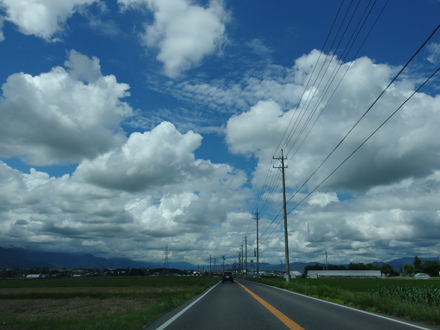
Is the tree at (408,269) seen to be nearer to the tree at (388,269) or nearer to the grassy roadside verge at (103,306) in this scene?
the tree at (388,269)

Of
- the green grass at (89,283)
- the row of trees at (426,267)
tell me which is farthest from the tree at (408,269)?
the green grass at (89,283)

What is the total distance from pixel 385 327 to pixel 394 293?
8.41 meters

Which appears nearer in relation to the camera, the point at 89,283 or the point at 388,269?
the point at 89,283

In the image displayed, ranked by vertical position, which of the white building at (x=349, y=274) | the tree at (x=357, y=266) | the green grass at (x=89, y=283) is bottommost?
the green grass at (x=89, y=283)

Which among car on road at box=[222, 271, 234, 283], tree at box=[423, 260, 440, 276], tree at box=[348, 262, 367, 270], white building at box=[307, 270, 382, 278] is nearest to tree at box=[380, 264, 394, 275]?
tree at box=[348, 262, 367, 270]

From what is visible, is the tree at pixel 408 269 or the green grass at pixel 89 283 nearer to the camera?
the green grass at pixel 89 283

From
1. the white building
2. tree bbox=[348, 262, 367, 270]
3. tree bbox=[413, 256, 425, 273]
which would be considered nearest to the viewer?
the white building

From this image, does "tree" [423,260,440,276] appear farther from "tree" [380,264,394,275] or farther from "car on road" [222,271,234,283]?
"car on road" [222,271,234,283]

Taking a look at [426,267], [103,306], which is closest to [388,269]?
[426,267]

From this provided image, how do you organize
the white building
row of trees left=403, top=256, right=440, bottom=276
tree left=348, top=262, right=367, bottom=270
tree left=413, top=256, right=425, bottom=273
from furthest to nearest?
tree left=348, top=262, right=367, bottom=270, tree left=413, top=256, right=425, bottom=273, row of trees left=403, top=256, right=440, bottom=276, the white building

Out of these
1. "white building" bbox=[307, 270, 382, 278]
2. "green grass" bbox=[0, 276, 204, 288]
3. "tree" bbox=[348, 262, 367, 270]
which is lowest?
"green grass" bbox=[0, 276, 204, 288]

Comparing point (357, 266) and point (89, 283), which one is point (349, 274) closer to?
point (357, 266)

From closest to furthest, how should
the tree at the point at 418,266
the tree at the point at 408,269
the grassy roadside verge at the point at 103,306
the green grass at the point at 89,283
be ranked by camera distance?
the grassy roadside verge at the point at 103,306 < the green grass at the point at 89,283 < the tree at the point at 418,266 < the tree at the point at 408,269

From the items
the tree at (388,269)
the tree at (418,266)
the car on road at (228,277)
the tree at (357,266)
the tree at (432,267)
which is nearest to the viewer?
the car on road at (228,277)
